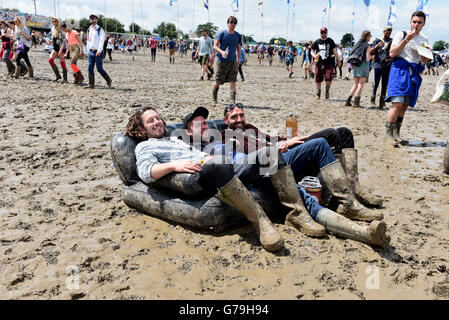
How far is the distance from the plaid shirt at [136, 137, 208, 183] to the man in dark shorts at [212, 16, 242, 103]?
5.87 m

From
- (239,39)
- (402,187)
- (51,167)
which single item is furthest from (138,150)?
(239,39)

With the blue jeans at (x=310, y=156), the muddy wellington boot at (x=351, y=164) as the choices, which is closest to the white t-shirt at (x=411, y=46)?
the muddy wellington boot at (x=351, y=164)

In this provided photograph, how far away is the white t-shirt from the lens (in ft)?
18.0

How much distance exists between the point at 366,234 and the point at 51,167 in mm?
3919

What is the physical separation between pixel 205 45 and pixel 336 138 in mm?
11867

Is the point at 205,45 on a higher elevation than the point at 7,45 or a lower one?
higher

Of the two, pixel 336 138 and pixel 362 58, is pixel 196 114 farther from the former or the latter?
pixel 362 58

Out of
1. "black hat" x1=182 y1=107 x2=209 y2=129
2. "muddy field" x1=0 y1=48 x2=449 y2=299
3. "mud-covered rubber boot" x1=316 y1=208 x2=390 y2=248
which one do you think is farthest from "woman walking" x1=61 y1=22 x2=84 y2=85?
"mud-covered rubber boot" x1=316 y1=208 x2=390 y2=248

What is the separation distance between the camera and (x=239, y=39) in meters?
8.97

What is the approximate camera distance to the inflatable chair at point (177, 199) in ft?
10.00

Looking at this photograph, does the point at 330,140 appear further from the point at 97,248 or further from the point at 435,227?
the point at 97,248

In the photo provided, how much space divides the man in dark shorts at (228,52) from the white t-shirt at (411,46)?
408cm

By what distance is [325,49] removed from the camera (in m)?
10.1

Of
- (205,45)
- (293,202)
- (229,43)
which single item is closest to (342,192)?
(293,202)
